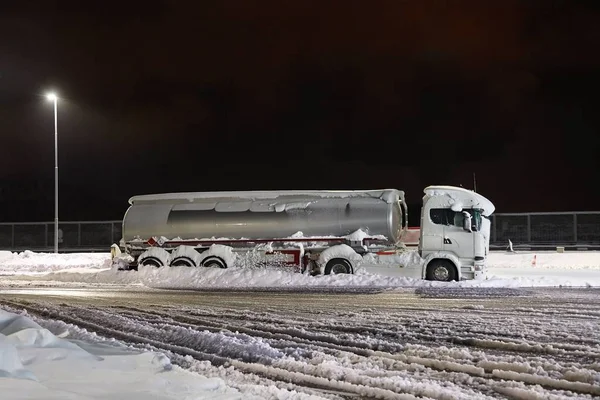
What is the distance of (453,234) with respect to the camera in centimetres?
1912

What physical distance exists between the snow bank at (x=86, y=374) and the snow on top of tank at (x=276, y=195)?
12846 mm

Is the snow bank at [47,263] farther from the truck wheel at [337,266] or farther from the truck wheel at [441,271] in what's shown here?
the truck wheel at [441,271]

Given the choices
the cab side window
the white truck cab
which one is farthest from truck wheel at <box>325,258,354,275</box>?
the cab side window

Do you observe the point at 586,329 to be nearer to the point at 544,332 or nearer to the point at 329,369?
the point at 544,332

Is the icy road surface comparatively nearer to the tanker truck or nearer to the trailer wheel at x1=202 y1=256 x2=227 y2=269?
the tanker truck

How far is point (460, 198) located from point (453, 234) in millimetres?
1275

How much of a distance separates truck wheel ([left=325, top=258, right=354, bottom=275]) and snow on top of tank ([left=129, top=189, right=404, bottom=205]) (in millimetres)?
2370

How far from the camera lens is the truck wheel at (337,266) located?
20062 mm

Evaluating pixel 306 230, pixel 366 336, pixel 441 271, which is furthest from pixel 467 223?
pixel 366 336

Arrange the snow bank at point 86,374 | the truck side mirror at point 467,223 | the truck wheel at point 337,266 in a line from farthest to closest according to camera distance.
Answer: the truck wheel at point 337,266, the truck side mirror at point 467,223, the snow bank at point 86,374

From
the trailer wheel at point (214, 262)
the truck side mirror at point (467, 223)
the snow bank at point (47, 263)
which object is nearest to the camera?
the truck side mirror at point (467, 223)

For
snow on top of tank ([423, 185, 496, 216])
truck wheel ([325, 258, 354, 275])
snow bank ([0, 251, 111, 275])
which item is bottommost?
snow bank ([0, 251, 111, 275])

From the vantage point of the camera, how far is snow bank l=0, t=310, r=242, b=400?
634 centimetres

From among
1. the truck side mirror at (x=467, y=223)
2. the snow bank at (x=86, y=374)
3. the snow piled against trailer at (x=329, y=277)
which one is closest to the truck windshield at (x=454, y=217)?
the truck side mirror at (x=467, y=223)
